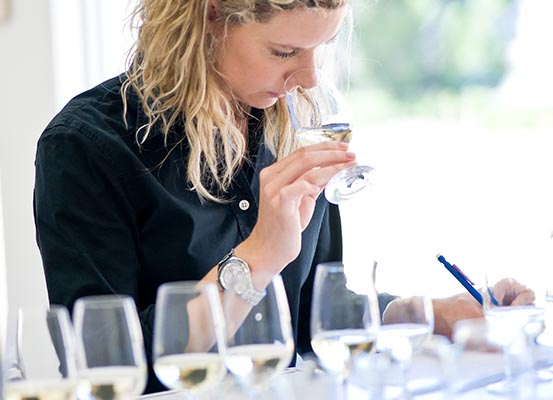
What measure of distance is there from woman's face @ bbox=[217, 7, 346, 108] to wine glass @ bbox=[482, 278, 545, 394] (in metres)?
0.50

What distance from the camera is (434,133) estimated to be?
4.42 metres

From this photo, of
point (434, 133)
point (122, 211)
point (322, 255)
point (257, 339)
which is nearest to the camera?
point (257, 339)

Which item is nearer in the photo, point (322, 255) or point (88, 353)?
point (88, 353)

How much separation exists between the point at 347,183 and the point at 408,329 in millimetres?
511

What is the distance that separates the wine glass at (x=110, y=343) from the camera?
1099 millimetres

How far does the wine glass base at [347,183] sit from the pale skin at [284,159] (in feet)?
0.15

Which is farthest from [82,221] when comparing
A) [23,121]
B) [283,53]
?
[23,121]

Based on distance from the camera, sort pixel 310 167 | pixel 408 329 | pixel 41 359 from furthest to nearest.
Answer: pixel 310 167 → pixel 408 329 → pixel 41 359

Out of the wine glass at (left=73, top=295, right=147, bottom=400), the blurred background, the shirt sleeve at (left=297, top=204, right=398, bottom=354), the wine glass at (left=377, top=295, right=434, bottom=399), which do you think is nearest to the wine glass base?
the shirt sleeve at (left=297, top=204, right=398, bottom=354)

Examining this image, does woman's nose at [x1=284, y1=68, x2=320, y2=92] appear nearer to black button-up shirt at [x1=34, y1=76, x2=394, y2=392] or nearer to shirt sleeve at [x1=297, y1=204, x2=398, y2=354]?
black button-up shirt at [x1=34, y1=76, x2=394, y2=392]

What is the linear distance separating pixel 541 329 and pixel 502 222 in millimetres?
2608

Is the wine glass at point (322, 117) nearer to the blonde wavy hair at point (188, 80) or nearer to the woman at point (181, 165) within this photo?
the woman at point (181, 165)

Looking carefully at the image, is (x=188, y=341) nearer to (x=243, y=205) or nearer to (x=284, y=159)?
Answer: (x=284, y=159)

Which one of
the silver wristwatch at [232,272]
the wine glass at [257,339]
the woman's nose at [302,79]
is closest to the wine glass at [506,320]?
the wine glass at [257,339]
